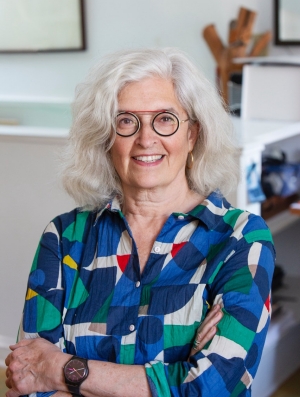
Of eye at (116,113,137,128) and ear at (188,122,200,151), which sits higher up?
eye at (116,113,137,128)

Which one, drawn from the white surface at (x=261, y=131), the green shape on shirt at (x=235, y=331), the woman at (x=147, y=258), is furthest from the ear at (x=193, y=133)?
the white surface at (x=261, y=131)

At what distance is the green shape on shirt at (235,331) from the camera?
4.79ft

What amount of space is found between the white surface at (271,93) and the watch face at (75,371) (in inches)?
71.0

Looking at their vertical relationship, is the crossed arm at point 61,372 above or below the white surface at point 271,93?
below

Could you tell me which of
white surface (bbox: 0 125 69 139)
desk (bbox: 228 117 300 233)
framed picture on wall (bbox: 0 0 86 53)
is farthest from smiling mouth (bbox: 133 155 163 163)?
framed picture on wall (bbox: 0 0 86 53)

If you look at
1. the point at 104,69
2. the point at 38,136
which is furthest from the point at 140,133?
the point at 38,136

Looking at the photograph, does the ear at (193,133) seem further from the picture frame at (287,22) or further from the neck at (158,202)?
the picture frame at (287,22)

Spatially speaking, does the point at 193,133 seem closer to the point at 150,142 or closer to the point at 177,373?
the point at 150,142

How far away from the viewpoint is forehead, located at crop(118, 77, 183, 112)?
1.62m

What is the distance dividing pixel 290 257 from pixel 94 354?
2038mm

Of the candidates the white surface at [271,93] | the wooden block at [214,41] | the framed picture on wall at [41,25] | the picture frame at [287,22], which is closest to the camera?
the white surface at [271,93]

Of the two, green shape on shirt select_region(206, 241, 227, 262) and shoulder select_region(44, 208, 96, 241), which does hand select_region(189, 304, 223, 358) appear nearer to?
green shape on shirt select_region(206, 241, 227, 262)

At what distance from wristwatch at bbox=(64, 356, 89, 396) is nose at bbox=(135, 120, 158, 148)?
1.64 feet

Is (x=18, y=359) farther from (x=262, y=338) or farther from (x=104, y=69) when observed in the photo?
(x=104, y=69)
